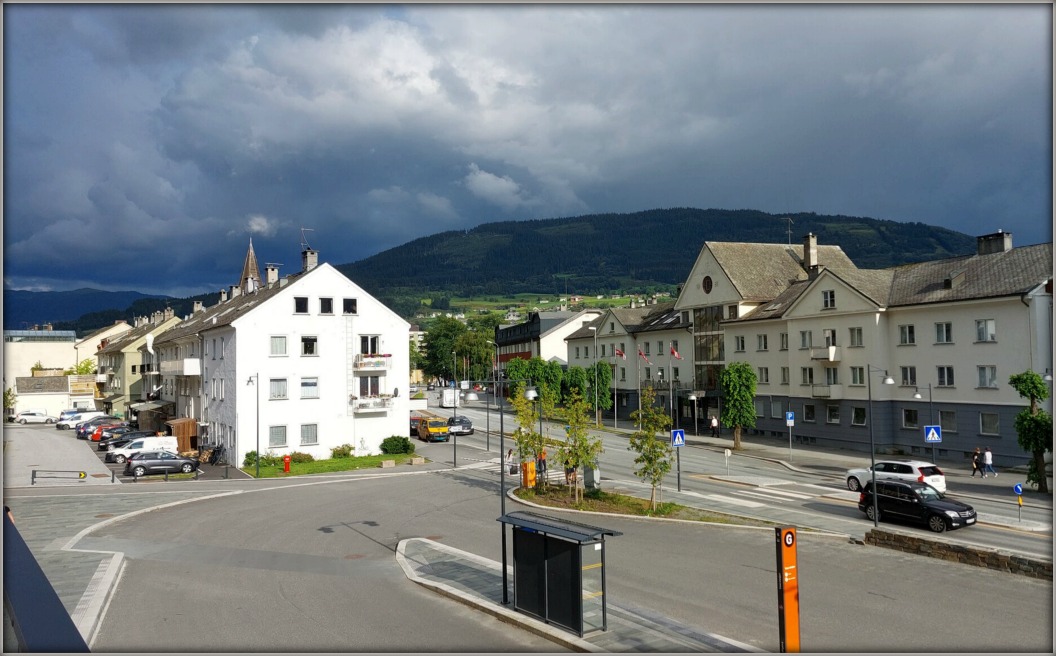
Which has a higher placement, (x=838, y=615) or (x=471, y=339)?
(x=471, y=339)

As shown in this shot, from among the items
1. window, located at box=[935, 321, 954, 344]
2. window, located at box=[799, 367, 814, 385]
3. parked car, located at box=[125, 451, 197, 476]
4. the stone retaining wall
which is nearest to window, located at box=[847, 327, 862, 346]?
window, located at box=[799, 367, 814, 385]

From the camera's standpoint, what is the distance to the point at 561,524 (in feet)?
56.0

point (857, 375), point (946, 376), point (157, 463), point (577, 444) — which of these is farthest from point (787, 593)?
point (157, 463)

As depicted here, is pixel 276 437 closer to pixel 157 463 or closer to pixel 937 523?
pixel 157 463

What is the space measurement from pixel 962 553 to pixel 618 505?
1386 centimetres

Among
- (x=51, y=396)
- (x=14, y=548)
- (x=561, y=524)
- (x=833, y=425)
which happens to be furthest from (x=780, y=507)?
(x=51, y=396)

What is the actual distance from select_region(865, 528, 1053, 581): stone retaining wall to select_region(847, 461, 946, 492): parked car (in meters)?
10.5

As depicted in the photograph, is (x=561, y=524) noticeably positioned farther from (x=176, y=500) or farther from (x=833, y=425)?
(x=833, y=425)

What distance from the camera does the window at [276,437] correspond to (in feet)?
168

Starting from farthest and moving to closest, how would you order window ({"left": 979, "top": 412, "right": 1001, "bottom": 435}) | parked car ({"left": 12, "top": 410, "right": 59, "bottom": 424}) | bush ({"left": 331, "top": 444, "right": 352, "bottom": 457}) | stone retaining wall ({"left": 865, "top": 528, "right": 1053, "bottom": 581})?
parked car ({"left": 12, "top": 410, "right": 59, "bottom": 424})
bush ({"left": 331, "top": 444, "right": 352, "bottom": 457})
window ({"left": 979, "top": 412, "right": 1001, "bottom": 435})
stone retaining wall ({"left": 865, "top": 528, "right": 1053, "bottom": 581})

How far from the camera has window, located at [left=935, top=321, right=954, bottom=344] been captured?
4666 centimetres

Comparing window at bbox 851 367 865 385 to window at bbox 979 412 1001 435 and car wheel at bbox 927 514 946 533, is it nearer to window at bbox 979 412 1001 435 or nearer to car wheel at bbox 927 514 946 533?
window at bbox 979 412 1001 435

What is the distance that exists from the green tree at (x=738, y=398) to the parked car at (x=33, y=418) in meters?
86.3

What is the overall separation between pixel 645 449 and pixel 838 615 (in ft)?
46.5
